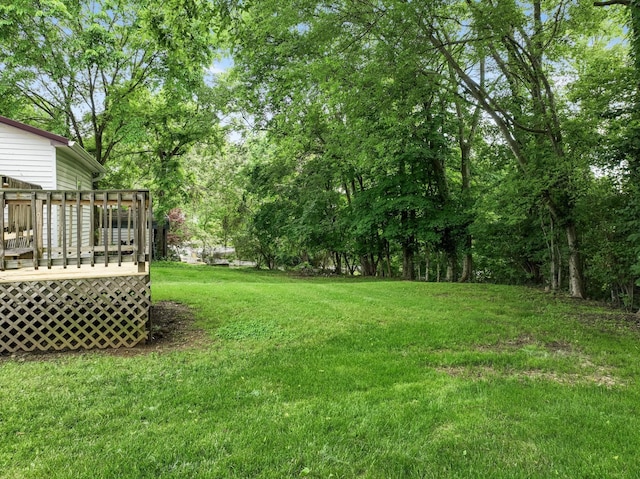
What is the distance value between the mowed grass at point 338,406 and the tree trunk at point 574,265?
3.52 meters

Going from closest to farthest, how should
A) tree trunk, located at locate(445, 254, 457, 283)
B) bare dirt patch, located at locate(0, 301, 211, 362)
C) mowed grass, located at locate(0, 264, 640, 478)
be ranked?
mowed grass, located at locate(0, 264, 640, 478) → bare dirt patch, located at locate(0, 301, 211, 362) → tree trunk, located at locate(445, 254, 457, 283)

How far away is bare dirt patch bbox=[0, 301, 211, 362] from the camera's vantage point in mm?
4461

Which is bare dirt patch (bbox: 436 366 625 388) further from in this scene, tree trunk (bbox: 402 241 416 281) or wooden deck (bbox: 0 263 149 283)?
tree trunk (bbox: 402 241 416 281)

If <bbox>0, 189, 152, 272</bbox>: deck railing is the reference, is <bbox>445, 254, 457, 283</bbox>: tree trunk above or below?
below

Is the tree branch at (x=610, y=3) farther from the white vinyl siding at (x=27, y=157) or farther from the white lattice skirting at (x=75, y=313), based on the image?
the white vinyl siding at (x=27, y=157)

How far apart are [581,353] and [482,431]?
284 centimetres

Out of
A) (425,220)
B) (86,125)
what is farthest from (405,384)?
(86,125)

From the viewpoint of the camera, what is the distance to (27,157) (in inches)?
371

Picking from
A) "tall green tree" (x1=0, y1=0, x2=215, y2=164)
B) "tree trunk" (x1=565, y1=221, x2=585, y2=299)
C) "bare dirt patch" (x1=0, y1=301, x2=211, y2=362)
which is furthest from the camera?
"tall green tree" (x1=0, y1=0, x2=215, y2=164)

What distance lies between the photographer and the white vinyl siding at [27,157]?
9273mm

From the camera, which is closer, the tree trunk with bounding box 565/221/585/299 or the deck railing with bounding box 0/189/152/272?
the deck railing with bounding box 0/189/152/272

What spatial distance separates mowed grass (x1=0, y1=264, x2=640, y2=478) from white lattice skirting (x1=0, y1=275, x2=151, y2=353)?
1.28 feet

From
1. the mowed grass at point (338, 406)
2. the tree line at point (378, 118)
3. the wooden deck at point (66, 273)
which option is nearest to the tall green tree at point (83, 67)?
the tree line at point (378, 118)

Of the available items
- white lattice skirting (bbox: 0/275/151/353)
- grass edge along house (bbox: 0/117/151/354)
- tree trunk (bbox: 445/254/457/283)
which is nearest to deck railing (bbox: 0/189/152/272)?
grass edge along house (bbox: 0/117/151/354)
